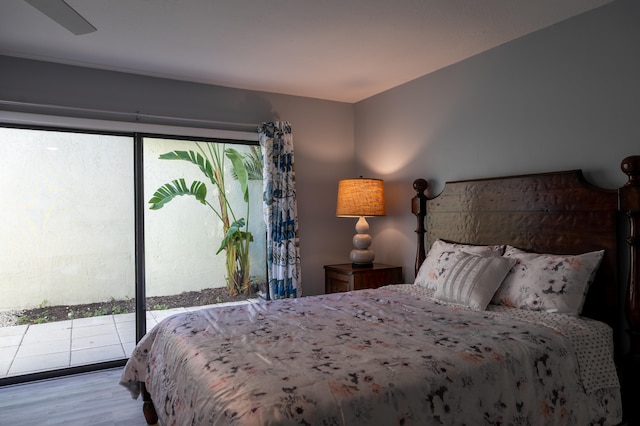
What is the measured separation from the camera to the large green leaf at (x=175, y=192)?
3770 millimetres

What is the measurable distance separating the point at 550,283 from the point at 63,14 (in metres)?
2.85

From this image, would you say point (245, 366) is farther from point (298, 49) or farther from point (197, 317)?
point (298, 49)

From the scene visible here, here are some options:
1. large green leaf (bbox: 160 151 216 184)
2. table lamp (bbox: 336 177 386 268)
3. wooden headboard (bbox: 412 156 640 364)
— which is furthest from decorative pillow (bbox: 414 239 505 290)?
large green leaf (bbox: 160 151 216 184)

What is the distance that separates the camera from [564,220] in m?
2.61

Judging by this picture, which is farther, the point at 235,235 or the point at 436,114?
the point at 235,235

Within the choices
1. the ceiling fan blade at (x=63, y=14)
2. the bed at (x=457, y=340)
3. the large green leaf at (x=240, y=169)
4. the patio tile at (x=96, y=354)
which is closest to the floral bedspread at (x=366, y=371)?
the bed at (x=457, y=340)

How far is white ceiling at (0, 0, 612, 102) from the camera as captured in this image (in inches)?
97.0

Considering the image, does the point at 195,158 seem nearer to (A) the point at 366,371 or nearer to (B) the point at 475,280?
(B) the point at 475,280

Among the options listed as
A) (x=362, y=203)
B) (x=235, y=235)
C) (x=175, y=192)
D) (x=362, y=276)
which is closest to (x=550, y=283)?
(x=362, y=276)

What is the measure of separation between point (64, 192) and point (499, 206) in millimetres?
3367

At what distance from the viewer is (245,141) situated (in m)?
4.16

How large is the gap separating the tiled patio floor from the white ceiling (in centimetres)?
211

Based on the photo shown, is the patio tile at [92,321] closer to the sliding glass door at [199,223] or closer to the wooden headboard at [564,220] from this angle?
the sliding glass door at [199,223]

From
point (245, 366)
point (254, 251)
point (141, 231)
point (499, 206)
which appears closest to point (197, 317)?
point (245, 366)
